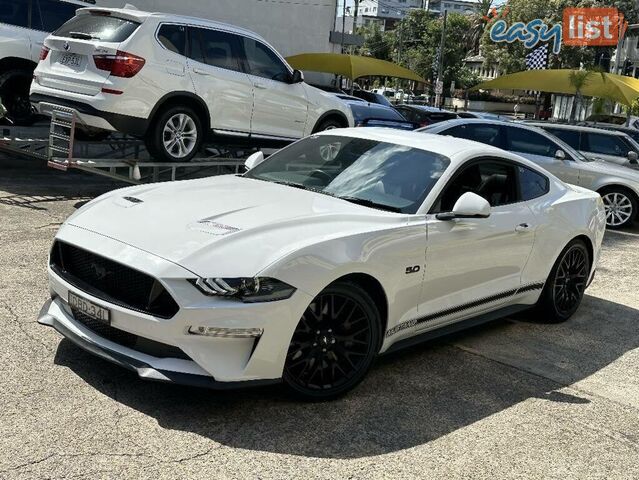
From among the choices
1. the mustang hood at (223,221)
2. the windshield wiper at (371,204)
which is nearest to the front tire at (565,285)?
the windshield wiper at (371,204)

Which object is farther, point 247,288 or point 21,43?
point 21,43

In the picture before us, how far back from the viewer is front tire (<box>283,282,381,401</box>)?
4047 mm

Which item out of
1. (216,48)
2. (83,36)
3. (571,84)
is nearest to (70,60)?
(83,36)

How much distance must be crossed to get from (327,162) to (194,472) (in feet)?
8.83

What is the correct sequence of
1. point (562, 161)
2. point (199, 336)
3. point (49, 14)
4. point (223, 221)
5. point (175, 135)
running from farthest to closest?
point (562, 161)
point (49, 14)
point (175, 135)
point (223, 221)
point (199, 336)

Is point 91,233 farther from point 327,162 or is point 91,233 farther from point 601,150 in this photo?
point 601,150

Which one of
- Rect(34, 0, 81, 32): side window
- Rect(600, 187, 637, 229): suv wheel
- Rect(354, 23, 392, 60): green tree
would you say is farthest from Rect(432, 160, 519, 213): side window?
Rect(354, 23, 392, 60): green tree

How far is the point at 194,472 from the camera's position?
3.36 meters

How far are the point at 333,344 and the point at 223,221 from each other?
3.07 ft

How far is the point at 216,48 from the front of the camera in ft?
30.2

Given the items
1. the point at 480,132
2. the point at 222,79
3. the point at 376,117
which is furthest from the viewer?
the point at 376,117

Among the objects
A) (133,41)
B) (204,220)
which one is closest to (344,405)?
(204,220)

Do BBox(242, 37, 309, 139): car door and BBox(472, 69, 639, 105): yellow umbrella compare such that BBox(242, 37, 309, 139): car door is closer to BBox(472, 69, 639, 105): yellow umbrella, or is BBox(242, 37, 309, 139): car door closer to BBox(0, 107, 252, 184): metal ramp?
BBox(0, 107, 252, 184): metal ramp

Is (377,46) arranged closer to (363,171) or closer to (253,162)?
(253,162)
